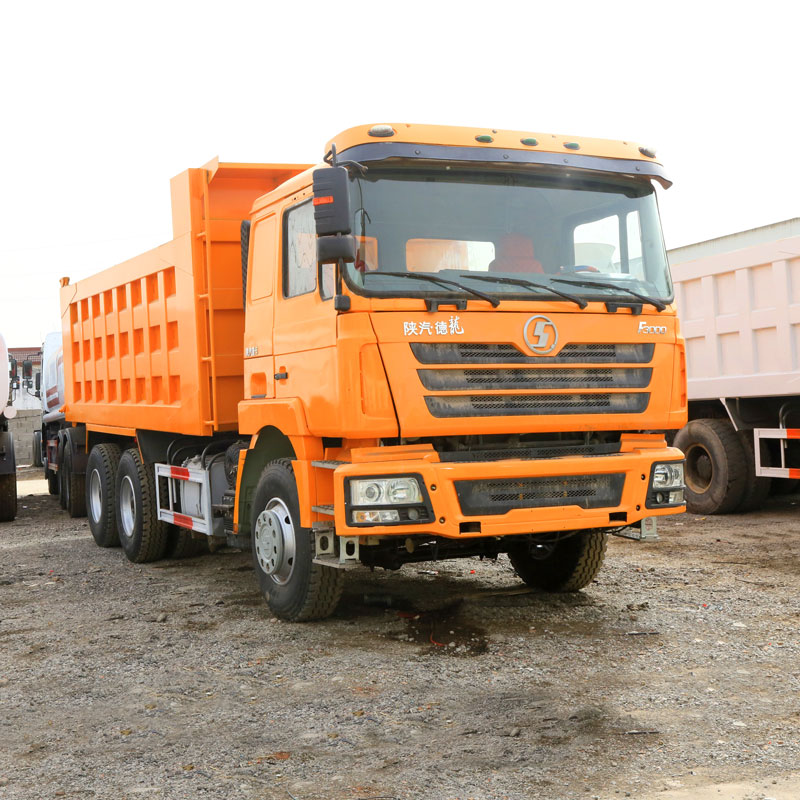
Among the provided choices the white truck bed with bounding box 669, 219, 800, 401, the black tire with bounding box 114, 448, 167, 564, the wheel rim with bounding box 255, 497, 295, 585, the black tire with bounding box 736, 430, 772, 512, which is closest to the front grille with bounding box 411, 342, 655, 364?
the wheel rim with bounding box 255, 497, 295, 585

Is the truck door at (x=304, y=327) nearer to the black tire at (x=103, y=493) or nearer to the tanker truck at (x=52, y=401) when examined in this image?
the black tire at (x=103, y=493)

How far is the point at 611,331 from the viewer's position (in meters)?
5.77

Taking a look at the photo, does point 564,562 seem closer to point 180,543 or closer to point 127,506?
point 180,543

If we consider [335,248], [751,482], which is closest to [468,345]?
[335,248]

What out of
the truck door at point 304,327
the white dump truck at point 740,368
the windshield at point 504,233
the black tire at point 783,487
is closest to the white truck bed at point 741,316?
the white dump truck at point 740,368

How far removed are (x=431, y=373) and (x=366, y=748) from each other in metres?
2.01

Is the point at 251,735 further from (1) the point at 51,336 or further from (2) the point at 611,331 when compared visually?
(1) the point at 51,336

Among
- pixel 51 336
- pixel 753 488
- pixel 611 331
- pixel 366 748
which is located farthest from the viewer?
pixel 51 336

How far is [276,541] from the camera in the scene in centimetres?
618

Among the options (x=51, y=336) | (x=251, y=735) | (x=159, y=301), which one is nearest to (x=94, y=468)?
(x=159, y=301)

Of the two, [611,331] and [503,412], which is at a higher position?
[611,331]

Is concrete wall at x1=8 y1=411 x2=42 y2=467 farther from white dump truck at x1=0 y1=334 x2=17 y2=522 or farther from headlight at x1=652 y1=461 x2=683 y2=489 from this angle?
headlight at x1=652 y1=461 x2=683 y2=489

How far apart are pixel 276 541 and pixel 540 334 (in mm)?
2001

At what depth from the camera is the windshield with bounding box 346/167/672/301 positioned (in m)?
5.48
